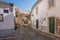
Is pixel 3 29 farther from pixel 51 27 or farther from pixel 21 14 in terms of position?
pixel 21 14

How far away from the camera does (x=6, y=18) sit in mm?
14312

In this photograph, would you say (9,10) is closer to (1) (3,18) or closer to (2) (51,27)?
(1) (3,18)

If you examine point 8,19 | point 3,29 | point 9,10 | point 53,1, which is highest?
point 53,1

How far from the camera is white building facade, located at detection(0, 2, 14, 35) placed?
14.1 meters

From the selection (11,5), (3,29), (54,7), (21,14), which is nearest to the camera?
(54,7)

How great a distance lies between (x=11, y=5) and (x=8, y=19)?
2.04 m

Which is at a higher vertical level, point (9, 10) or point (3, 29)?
point (9, 10)

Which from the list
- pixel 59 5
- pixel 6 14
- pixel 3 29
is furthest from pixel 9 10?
pixel 59 5

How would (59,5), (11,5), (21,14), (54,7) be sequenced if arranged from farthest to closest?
(21,14), (11,5), (54,7), (59,5)

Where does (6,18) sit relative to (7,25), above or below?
above

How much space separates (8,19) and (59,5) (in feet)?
21.6

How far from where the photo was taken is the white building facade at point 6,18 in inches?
555

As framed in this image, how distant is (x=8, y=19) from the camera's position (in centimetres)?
1447

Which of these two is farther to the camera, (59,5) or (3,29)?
(3,29)
